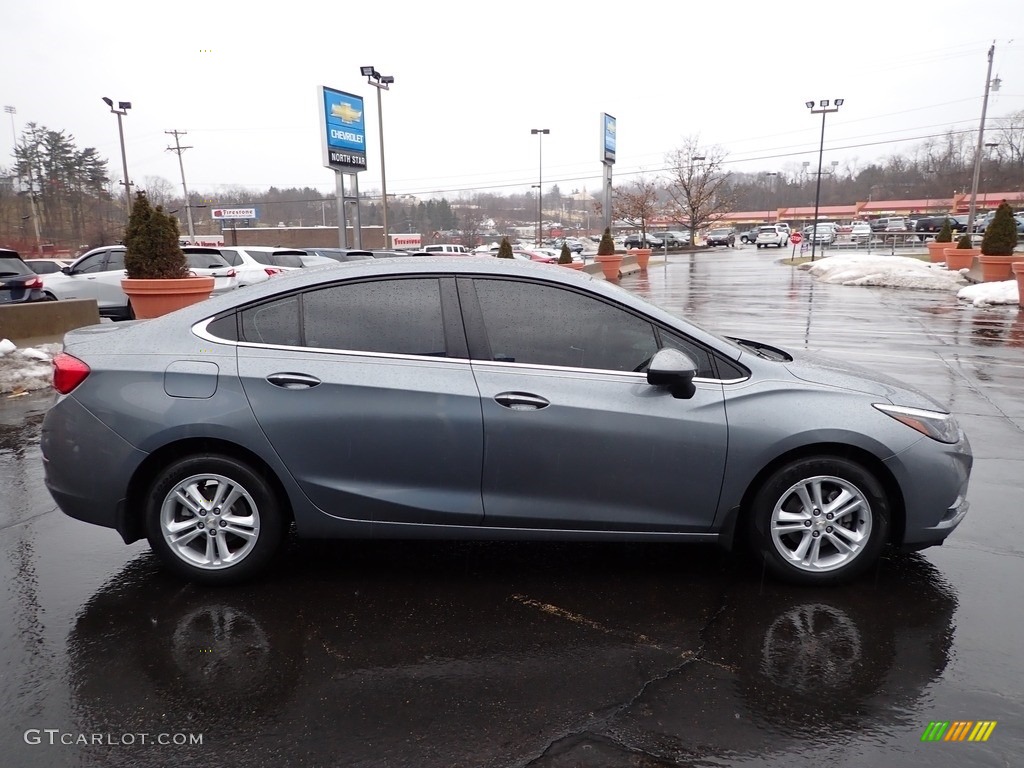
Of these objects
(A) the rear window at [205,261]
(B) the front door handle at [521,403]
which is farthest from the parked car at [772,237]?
(B) the front door handle at [521,403]

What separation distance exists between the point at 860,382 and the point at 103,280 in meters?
15.2

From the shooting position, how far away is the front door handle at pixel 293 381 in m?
3.71

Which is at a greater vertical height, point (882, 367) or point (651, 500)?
point (651, 500)

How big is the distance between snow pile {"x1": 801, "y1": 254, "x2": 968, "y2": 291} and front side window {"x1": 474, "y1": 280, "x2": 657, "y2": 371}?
22.5 meters

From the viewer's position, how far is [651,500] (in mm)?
3723

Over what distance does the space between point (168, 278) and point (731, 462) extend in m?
10.3

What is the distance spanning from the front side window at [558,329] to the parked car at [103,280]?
12.3 m

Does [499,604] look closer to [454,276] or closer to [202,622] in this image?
[202,622]

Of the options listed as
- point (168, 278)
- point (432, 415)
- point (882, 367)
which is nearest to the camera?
point (432, 415)

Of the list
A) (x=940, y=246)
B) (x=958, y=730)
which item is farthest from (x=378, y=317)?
(x=940, y=246)

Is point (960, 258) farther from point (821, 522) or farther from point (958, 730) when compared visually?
point (958, 730)

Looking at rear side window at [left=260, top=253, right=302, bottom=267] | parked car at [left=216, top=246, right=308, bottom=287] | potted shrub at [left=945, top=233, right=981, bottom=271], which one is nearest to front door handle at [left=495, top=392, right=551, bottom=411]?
parked car at [left=216, top=246, right=308, bottom=287]

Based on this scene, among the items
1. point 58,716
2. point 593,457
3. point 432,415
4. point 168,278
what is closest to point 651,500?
point 593,457

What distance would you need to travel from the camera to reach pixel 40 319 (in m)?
10.7
